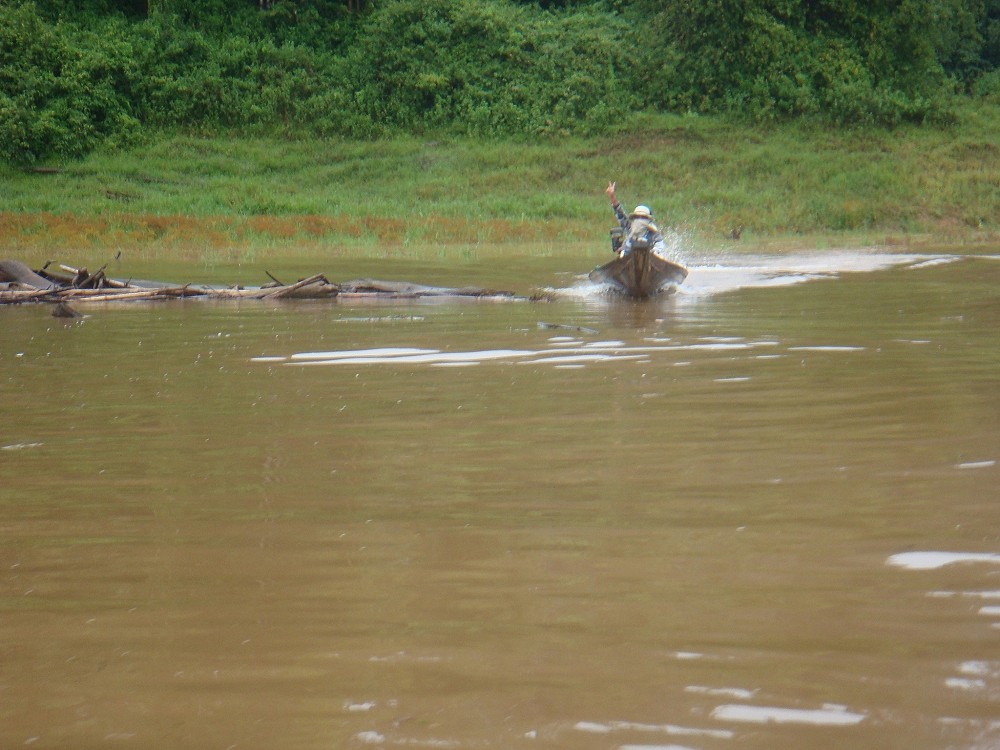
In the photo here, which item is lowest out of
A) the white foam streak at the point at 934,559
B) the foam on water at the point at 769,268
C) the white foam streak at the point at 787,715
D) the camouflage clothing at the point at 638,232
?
the foam on water at the point at 769,268

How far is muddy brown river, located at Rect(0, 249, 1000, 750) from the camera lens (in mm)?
2602

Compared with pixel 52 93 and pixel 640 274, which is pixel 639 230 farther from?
pixel 52 93

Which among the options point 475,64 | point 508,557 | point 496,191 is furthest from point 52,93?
point 508,557

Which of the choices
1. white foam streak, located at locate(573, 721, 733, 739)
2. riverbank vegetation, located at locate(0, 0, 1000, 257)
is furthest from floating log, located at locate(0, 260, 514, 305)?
riverbank vegetation, located at locate(0, 0, 1000, 257)

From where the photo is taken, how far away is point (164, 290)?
1395 centimetres

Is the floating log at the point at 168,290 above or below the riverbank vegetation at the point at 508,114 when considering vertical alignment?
below

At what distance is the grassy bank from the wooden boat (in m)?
9.03

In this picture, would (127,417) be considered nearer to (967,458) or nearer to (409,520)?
(409,520)

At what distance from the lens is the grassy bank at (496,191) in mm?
26500

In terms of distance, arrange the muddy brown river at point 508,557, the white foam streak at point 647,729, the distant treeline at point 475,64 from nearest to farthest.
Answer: the white foam streak at point 647,729 < the muddy brown river at point 508,557 < the distant treeline at point 475,64

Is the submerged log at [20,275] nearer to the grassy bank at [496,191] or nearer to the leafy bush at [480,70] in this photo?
the grassy bank at [496,191]

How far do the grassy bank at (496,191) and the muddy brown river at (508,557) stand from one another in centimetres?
1681

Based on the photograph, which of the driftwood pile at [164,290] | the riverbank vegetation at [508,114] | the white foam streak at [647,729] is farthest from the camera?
the riverbank vegetation at [508,114]

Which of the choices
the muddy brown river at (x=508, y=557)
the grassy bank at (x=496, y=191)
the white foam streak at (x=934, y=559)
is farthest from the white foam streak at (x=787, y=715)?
the grassy bank at (x=496, y=191)
